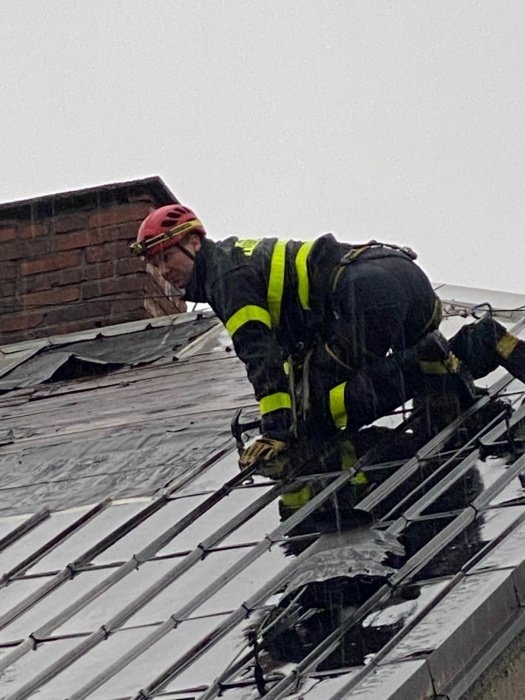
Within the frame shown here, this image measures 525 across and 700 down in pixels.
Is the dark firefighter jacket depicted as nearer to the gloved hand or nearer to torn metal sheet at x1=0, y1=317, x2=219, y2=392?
the gloved hand

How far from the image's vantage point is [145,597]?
777cm

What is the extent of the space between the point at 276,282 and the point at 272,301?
0.10 metres

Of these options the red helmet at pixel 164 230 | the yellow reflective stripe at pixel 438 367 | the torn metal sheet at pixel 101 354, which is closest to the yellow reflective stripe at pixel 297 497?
the yellow reflective stripe at pixel 438 367

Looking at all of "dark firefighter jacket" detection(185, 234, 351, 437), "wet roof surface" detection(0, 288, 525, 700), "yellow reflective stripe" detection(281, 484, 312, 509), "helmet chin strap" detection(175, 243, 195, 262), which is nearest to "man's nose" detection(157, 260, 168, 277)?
"helmet chin strap" detection(175, 243, 195, 262)

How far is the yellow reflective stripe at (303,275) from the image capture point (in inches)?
368

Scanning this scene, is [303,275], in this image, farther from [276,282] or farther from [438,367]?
[438,367]

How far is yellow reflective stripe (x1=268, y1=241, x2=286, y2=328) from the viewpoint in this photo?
30.6 feet

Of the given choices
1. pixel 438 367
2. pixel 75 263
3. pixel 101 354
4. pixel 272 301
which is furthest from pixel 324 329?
pixel 75 263

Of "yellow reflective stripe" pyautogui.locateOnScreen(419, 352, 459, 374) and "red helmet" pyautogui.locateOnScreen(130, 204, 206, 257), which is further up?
"red helmet" pyautogui.locateOnScreen(130, 204, 206, 257)

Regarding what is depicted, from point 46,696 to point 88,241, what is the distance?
28.1 ft

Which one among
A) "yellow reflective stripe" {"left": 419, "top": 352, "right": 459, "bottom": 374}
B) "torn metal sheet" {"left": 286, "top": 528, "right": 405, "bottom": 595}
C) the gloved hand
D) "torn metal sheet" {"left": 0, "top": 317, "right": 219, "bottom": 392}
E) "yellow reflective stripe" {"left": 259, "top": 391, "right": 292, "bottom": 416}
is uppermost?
"yellow reflective stripe" {"left": 419, "top": 352, "right": 459, "bottom": 374}

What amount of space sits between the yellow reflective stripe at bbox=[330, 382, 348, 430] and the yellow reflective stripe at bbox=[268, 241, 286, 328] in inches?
17.8

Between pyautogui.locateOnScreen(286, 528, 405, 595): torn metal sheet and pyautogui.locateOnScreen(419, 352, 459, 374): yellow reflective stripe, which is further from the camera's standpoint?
pyautogui.locateOnScreen(419, 352, 459, 374): yellow reflective stripe

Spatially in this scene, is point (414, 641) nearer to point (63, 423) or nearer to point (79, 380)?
point (63, 423)
